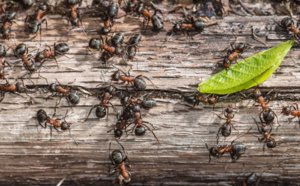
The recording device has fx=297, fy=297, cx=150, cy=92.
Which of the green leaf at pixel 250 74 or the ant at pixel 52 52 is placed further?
the ant at pixel 52 52

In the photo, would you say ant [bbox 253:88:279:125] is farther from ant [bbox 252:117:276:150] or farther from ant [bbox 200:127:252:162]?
ant [bbox 200:127:252:162]

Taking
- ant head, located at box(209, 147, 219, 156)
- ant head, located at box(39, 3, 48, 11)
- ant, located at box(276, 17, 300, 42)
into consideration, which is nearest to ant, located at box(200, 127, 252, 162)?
ant head, located at box(209, 147, 219, 156)

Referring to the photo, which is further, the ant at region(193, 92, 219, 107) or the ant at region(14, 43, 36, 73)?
the ant at region(14, 43, 36, 73)

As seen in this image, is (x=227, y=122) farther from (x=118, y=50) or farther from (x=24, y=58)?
(x=24, y=58)

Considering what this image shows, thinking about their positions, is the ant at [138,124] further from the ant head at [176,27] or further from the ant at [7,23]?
the ant at [7,23]

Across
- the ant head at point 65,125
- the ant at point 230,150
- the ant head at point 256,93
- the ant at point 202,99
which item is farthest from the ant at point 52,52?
the ant head at point 256,93

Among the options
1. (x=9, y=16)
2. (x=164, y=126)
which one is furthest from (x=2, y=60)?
(x=164, y=126)
